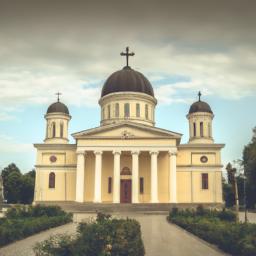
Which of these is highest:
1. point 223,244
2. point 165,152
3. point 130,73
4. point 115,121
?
point 130,73

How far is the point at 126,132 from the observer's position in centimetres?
5131

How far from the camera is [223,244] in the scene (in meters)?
17.2

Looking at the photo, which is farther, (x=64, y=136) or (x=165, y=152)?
(x=64, y=136)

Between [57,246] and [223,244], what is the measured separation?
23.8 feet

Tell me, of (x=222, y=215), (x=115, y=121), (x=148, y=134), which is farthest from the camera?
(x=115, y=121)

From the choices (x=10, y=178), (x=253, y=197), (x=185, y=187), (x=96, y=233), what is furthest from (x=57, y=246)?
(x=10, y=178)

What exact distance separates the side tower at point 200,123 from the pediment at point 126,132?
20.4 ft

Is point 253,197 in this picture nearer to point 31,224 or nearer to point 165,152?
point 165,152

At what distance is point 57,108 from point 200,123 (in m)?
17.2

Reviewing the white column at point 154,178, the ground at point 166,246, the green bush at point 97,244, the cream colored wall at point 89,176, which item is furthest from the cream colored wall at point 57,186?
the green bush at point 97,244

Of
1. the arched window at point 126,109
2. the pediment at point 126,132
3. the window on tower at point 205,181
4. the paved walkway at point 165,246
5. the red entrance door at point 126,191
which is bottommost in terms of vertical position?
the paved walkway at point 165,246

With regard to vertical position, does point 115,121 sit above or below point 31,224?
above

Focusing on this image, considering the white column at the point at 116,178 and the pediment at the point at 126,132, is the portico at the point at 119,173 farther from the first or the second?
the pediment at the point at 126,132

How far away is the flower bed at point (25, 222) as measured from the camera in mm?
19297
